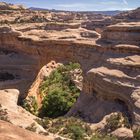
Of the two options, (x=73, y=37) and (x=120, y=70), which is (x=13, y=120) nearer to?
(x=120, y=70)

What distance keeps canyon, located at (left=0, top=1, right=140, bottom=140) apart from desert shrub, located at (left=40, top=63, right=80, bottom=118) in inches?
38.6

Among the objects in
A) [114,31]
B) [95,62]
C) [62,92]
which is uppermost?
[114,31]

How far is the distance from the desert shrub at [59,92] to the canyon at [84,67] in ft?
3.22

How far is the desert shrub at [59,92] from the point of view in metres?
35.5

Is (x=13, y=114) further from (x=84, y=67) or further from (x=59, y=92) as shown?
(x=84, y=67)

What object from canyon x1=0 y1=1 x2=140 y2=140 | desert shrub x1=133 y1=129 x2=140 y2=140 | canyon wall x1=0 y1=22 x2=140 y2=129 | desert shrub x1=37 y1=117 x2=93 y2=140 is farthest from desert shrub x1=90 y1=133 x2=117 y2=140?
canyon wall x1=0 y1=22 x2=140 y2=129

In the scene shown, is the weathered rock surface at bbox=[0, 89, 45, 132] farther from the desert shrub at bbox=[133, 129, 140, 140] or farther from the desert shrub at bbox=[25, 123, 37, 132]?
the desert shrub at bbox=[133, 129, 140, 140]

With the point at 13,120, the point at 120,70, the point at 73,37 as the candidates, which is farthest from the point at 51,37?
the point at 13,120

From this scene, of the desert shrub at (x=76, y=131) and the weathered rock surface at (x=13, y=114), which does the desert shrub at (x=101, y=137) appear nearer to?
the desert shrub at (x=76, y=131)

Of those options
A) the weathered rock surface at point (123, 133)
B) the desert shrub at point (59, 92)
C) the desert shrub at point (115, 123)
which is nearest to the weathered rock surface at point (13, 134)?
the weathered rock surface at point (123, 133)

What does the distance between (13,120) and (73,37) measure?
21.9 metres

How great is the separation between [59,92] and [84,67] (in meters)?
3.27

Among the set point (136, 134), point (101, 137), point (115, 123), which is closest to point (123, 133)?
point (136, 134)

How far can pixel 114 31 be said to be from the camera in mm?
36250
